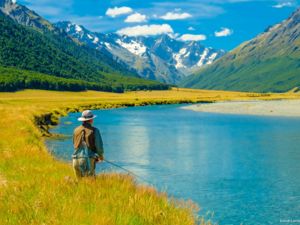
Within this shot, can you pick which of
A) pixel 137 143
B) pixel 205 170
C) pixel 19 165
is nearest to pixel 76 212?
pixel 19 165

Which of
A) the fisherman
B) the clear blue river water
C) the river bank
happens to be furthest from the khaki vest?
the river bank

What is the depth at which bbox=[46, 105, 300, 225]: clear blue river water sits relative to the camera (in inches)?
1032

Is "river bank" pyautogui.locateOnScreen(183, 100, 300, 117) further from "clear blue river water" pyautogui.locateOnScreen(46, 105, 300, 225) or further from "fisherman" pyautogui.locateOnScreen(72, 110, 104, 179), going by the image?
"fisherman" pyautogui.locateOnScreen(72, 110, 104, 179)

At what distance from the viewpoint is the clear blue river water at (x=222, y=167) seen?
26.2 meters

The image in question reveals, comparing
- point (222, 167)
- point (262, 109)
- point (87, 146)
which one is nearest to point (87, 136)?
point (87, 146)

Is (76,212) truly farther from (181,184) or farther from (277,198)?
(181,184)

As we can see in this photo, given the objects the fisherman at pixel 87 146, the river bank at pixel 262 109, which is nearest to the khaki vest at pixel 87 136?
the fisherman at pixel 87 146

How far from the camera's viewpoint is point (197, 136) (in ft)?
221

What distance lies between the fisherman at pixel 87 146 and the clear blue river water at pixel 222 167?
9.79ft

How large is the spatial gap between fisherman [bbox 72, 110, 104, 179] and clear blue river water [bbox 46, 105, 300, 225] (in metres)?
2.98

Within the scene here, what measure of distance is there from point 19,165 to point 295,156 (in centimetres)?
3222

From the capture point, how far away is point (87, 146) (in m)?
14.9

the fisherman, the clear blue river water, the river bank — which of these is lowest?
the clear blue river water

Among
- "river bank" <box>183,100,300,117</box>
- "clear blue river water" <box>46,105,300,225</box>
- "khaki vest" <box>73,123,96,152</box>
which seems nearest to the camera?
"khaki vest" <box>73,123,96,152</box>
